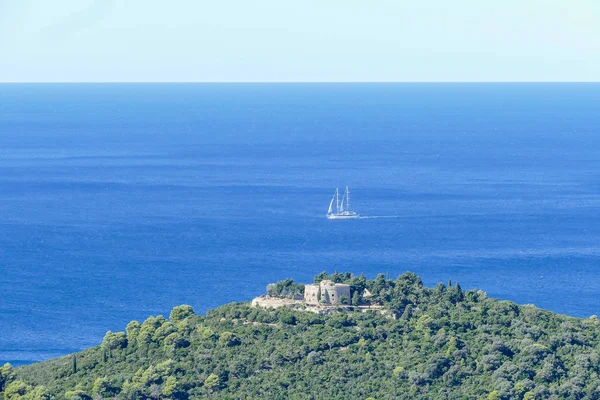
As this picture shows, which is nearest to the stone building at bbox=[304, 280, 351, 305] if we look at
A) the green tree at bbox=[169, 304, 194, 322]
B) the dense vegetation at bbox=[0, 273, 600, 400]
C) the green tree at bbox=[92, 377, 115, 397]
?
the dense vegetation at bbox=[0, 273, 600, 400]

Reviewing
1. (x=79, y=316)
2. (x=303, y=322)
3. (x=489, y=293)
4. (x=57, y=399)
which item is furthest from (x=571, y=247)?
(x=57, y=399)

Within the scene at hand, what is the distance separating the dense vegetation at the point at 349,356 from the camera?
253ft

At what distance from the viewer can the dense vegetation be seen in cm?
7725

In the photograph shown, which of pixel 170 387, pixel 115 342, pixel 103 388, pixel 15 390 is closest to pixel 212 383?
pixel 170 387

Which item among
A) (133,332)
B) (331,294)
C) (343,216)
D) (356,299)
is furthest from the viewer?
(343,216)

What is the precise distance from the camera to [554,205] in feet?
590

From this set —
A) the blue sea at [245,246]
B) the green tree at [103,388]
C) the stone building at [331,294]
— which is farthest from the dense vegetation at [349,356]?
the blue sea at [245,246]

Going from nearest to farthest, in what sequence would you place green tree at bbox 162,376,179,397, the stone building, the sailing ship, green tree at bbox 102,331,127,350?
1. green tree at bbox 162,376,179,397
2. green tree at bbox 102,331,127,350
3. the stone building
4. the sailing ship

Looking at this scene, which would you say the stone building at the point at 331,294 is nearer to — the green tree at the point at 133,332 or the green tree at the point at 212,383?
the green tree at the point at 133,332

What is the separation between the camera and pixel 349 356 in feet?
266

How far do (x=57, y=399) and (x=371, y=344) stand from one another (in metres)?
20.4

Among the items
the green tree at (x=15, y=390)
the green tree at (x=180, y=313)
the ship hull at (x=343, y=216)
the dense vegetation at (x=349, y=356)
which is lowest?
the green tree at (x=15, y=390)

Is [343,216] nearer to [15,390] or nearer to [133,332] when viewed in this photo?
[133,332]

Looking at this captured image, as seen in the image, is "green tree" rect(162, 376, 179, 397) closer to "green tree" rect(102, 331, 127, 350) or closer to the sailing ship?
"green tree" rect(102, 331, 127, 350)
